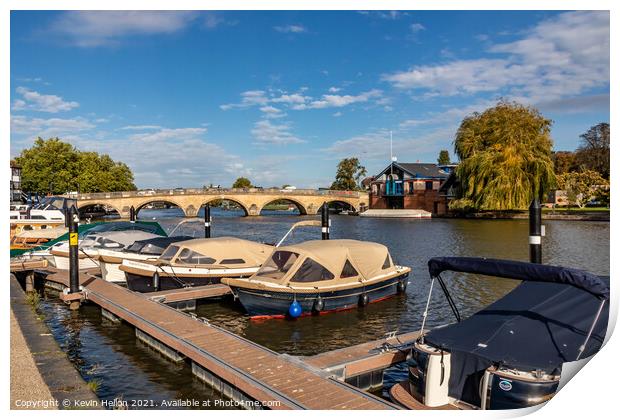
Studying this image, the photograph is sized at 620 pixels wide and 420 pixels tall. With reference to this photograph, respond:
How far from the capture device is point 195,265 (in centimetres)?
1980

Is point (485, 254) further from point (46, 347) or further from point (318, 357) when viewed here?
point (46, 347)

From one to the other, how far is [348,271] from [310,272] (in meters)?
1.76

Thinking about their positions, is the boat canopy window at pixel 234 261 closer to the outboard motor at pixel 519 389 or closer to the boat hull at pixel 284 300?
the boat hull at pixel 284 300

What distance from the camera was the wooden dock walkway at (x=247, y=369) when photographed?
8.24 metres

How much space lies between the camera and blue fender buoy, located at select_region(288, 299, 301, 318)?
16016 millimetres

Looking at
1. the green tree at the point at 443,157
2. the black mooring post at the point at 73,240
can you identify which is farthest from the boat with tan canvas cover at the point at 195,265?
the green tree at the point at 443,157

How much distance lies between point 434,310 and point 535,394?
1081 centimetres

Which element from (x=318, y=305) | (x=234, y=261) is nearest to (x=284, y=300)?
(x=318, y=305)

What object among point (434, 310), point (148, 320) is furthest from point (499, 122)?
point (148, 320)

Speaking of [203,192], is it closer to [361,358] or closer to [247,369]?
[361,358]

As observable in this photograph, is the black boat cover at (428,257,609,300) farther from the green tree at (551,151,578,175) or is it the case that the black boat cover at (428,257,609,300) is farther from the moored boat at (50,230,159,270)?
the green tree at (551,151,578,175)

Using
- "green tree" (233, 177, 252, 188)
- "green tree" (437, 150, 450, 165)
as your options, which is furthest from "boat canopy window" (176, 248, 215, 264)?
"green tree" (233, 177, 252, 188)

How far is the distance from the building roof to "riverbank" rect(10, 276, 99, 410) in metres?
81.0

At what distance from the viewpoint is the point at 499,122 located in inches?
2576
